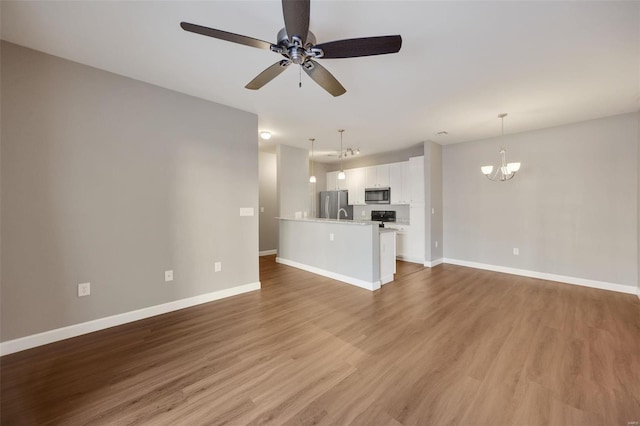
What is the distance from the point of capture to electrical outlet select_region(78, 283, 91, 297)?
244 cm

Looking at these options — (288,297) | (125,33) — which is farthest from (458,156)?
(125,33)

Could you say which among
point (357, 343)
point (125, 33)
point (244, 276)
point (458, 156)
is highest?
point (125, 33)

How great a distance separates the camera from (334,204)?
7191 mm

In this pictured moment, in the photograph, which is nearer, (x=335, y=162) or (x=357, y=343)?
(x=357, y=343)

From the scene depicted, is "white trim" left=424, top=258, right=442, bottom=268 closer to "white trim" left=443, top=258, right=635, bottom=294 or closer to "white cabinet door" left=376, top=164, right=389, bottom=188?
"white trim" left=443, top=258, right=635, bottom=294

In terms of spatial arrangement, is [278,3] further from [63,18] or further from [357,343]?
[357,343]

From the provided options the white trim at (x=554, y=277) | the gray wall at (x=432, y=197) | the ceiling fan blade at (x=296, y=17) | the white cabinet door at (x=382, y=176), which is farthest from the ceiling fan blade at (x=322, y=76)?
the white trim at (x=554, y=277)

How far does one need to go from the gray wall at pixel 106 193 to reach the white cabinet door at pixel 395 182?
3.82 metres

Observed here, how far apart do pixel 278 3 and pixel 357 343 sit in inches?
112

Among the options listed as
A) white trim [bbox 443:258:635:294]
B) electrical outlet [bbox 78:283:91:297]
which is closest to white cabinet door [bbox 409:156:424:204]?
white trim [bbox 443:258:635:294]

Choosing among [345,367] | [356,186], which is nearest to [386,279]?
[345,367]

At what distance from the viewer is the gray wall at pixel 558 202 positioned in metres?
3.68

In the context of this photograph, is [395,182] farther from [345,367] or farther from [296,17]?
[296,17]

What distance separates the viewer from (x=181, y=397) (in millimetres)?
1678
